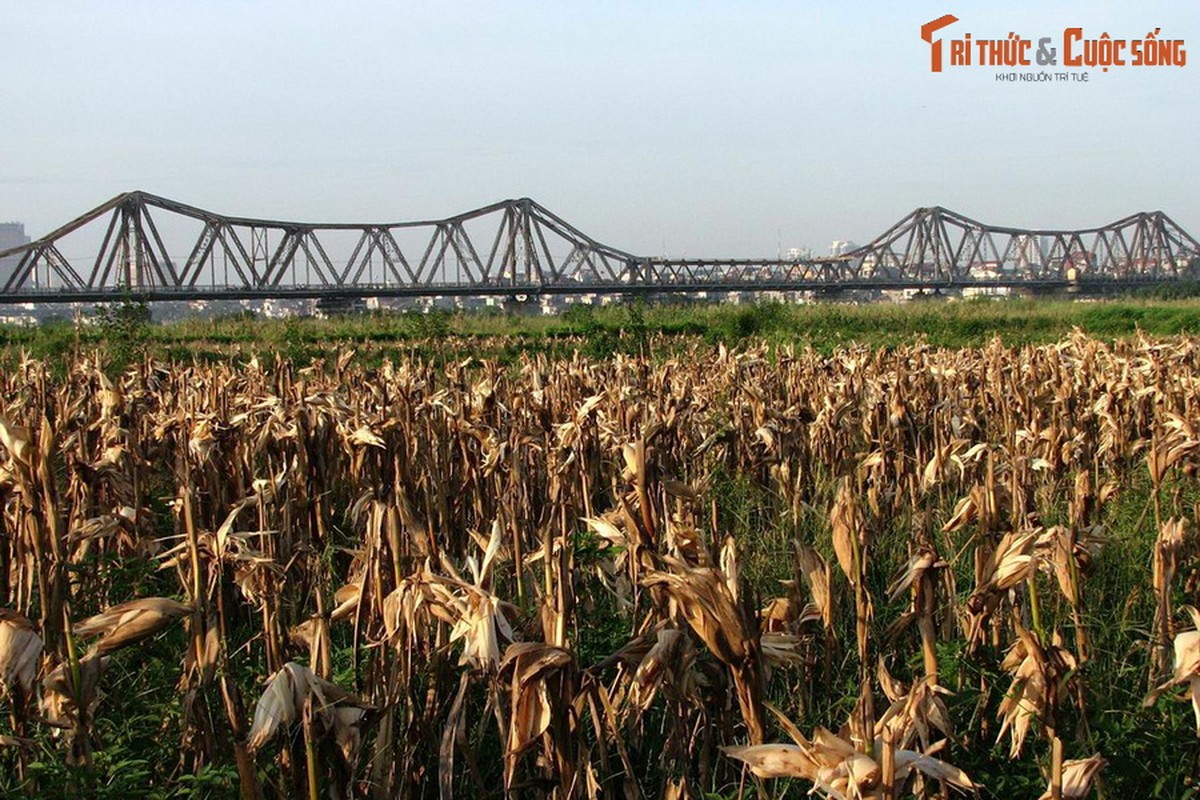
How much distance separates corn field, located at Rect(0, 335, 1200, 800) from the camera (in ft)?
6.59

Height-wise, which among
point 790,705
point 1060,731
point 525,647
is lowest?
point 790,705

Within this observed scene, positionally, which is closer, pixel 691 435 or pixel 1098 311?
pixel 691 435

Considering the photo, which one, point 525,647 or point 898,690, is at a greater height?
point 525,647

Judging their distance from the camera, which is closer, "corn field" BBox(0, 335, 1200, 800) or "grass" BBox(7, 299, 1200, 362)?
"corn field" BBox(0, 335, 1200, 800)

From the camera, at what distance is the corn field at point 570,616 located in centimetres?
201

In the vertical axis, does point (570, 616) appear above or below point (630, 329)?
below

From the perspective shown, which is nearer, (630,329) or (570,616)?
(570,616)

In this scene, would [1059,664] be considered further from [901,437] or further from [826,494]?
[901,437]

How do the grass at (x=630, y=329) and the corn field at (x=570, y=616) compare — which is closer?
the corn field at (x=570, y=616)

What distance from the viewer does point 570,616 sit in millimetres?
2160

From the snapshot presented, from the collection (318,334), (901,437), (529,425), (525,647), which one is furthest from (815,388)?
(318,334)

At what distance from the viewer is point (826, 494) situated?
17.5ft

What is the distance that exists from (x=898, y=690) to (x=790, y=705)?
3.04 ft

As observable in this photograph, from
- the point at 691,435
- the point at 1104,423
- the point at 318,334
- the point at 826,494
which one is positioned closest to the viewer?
the point at 826,494
